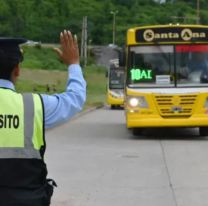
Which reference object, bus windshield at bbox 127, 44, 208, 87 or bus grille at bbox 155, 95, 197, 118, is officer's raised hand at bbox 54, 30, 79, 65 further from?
bus windshield at bbox 127, 44, 208, 87

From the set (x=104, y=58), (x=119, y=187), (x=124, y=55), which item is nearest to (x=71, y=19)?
(x=104, y=58)

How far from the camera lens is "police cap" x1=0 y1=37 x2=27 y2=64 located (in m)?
3.65

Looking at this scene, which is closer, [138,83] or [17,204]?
[17,204]

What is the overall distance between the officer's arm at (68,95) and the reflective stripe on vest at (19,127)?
0.26ft

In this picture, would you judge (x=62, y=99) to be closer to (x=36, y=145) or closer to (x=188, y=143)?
(x=36, y=145)

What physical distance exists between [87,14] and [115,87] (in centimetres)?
9805

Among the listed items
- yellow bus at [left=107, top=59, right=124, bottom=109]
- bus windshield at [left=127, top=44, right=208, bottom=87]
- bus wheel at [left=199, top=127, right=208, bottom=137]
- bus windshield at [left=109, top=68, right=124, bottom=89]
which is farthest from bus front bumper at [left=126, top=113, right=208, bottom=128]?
bus windshield at [left=109, top=68, right=124, bottom=89]

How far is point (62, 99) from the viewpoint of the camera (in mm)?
3787

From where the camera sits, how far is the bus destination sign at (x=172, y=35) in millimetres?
18453

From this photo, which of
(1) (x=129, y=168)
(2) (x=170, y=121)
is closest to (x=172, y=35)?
(2) (x=170, y=121)

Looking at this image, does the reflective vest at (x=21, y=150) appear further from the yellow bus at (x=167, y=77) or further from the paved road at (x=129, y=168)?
the yellow bus at (x=167, y=77)

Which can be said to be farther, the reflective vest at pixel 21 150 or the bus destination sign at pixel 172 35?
the bus destination sign at pixel 172 35

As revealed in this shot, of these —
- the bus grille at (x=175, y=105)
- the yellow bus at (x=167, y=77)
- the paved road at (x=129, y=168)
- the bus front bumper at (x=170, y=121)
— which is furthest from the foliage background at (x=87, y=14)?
the bus grille at (x=175, y=105)

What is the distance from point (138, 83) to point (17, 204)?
14907 millimetres
